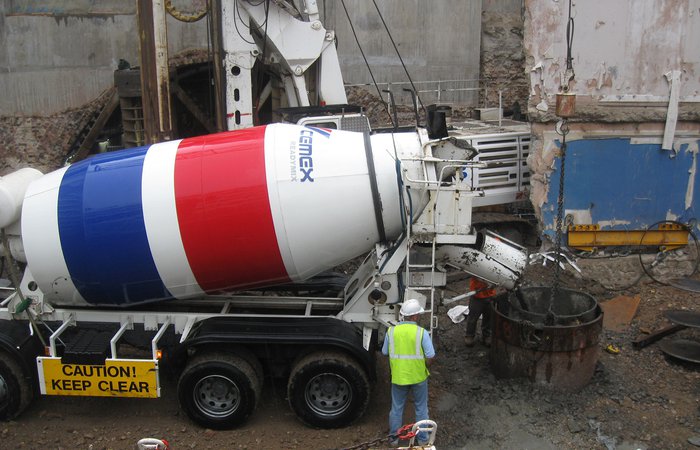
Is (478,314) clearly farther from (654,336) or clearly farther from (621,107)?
(621,107)

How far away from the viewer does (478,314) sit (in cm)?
786

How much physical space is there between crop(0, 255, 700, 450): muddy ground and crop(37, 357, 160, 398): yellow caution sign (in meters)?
0.43

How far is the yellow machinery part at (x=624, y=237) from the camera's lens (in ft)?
31.6

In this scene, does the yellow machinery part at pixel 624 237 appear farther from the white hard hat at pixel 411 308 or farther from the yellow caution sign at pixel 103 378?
the yellow caution sign at pixel 103 378

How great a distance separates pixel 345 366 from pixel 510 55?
11951 millimetres

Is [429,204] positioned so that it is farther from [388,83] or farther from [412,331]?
[388,83]

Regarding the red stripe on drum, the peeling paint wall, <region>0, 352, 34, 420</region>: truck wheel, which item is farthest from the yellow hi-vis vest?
the peeling paint wall

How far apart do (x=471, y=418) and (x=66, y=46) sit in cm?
1296

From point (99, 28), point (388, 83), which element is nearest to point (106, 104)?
point (99, 28)

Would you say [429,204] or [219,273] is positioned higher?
[429,204]

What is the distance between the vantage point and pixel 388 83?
15.8 metres

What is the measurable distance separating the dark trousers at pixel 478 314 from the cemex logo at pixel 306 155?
2758 millimetres

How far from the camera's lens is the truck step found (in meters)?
6.16

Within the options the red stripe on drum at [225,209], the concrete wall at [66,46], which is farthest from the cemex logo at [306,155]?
the concrete wall at [66,46]
